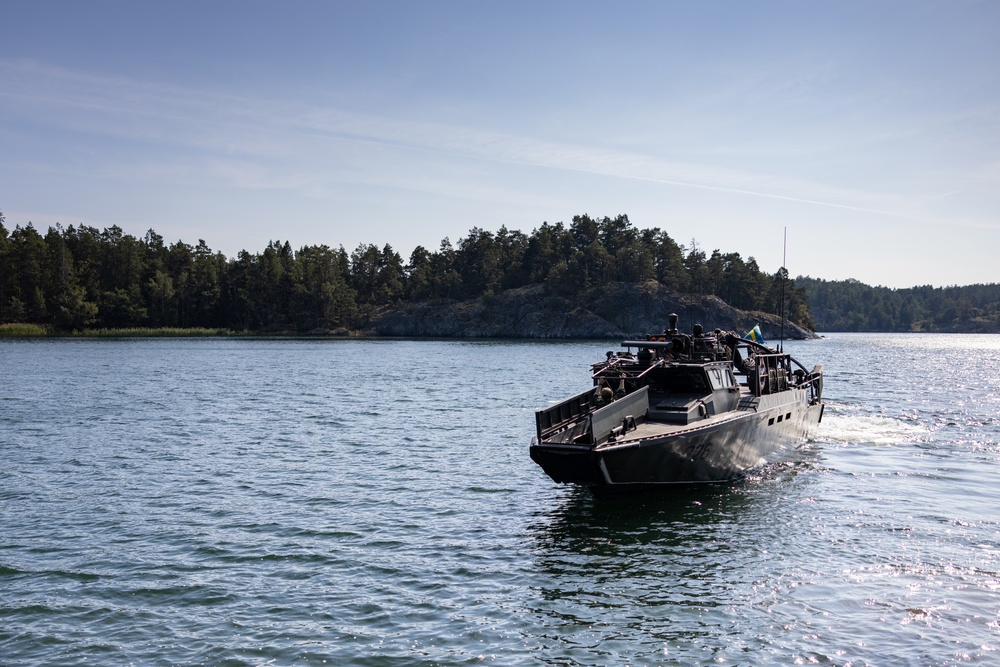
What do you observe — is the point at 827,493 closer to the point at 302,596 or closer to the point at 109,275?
the point at 302,596

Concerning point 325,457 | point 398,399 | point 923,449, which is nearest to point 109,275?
point 398,399

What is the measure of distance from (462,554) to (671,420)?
8859 millimetres

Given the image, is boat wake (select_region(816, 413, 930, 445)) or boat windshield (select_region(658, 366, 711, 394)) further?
boat wake (select_region(816, 413, 930, 445))

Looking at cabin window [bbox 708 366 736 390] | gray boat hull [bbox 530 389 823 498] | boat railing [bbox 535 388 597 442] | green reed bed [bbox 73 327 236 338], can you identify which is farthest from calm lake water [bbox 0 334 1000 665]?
green reed bed [bbox 73 327 236 338]

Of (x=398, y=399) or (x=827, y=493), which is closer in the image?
(x=827, y=493)

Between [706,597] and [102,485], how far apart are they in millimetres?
18861

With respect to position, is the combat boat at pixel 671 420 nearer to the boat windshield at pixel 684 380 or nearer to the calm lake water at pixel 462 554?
the boat windshield at pixel 684 380

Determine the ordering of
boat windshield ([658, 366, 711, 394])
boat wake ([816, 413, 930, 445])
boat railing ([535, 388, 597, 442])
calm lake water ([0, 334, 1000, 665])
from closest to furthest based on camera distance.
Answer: calm lake water ([0, 334, 1000, 665]) < boat railing ([535, 388, 597, 442]) < boat windshield ([658, 366, 711, 394]) < boat wake ([816, 413, 930, 445])

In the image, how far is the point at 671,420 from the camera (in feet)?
72.9

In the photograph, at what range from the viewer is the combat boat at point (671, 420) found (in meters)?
19.2

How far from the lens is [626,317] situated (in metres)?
188

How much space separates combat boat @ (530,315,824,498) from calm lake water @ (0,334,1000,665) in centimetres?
104

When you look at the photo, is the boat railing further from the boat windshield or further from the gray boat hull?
the boat windshield

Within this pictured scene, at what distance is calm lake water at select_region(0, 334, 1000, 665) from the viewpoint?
12.0 m
